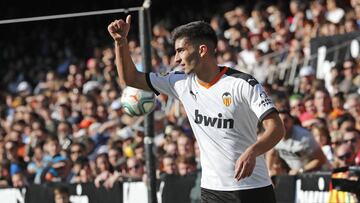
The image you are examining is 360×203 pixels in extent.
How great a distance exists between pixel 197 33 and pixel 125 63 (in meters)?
0.60

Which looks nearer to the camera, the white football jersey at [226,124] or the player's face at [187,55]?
the white football jersey at [226,124]

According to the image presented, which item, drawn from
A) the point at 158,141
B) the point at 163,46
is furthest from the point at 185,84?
the point at 163,46

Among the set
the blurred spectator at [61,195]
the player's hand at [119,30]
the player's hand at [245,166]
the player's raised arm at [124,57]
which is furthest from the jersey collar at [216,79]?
the blurred spectator at [61,195]

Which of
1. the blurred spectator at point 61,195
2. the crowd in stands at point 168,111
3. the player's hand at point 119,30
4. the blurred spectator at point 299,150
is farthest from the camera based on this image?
the blurred spectator at point 61,195

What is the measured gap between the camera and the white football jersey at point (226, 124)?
20.6ft

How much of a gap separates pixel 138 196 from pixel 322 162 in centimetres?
201

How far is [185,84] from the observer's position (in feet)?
21.9

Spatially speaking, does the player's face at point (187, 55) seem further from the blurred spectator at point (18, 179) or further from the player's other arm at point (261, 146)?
the blurred spectator at point (18, 179)

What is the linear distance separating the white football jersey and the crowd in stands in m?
3.21

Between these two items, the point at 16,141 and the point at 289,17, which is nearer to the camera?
the point at 16,141

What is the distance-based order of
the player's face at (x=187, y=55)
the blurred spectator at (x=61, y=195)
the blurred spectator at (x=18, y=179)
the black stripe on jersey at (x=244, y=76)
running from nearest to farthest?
the black stripe on jersey at (x=244, y=76) < the player's face at (x=187, y=55) < the blurred spectator at (x=61, y=195) < the blurred spectator at (x=18, y=179)

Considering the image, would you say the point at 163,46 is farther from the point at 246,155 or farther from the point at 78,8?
the point at 246,155

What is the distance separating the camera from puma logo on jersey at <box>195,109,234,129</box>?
20.8 feet

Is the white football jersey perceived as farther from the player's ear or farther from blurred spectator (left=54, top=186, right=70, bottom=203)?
blurred spectator (left=54, top=186, right=70, bottom=203)
